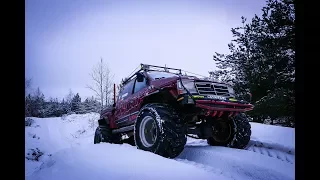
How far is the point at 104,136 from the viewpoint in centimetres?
422

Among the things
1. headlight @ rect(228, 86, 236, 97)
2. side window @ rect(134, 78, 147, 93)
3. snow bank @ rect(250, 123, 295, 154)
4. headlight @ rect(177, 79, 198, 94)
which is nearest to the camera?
snow bank @ rect(250, 123, 295, 154)

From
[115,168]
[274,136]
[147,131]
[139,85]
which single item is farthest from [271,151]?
[139,85]

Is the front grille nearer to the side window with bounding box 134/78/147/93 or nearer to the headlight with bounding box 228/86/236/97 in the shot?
the headlight with bounding box 228/86/236/97

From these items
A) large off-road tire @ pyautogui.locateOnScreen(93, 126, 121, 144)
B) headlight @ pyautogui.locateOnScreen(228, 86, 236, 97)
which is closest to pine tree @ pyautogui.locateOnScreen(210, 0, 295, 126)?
headlight @ pyautogui.locateOnScreen(228, 86, 236, 97)

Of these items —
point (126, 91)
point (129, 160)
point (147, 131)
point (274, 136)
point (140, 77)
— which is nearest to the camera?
point (129, 160)

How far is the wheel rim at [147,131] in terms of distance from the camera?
9.66 ft

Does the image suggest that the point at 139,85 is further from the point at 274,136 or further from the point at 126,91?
the point at 274,136

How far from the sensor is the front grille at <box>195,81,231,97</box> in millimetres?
2861

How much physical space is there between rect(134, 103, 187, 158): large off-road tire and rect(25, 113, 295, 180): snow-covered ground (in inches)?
6.7

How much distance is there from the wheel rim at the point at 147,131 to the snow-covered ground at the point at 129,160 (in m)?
0.36

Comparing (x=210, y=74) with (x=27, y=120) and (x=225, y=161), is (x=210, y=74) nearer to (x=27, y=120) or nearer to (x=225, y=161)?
(x=225, y=161)

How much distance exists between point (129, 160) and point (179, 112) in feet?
3.10
